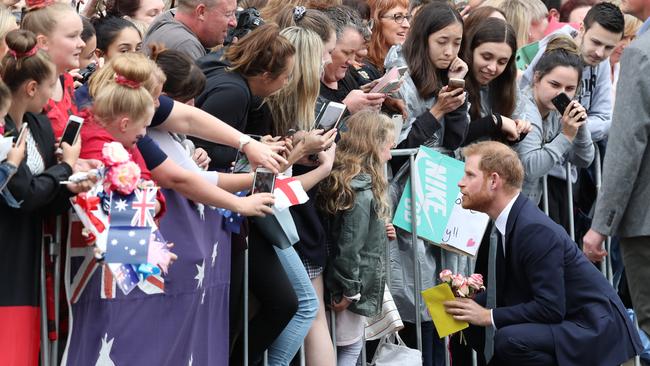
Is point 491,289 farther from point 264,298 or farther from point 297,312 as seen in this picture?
point 264,298

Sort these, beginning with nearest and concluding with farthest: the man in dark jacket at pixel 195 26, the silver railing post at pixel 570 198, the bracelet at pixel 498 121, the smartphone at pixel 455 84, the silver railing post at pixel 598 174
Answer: the man in dark jacket at pixel 195 26 < the smartphone at pixel 455 84 < the bracelet at pixel 498 121 < the silver railing post at pixel 570 198 < the silver railing post at pixel 598 174

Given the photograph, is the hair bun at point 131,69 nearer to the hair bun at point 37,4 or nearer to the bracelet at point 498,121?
the hair bun at point 37,4

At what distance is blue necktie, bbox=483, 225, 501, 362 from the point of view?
656cm

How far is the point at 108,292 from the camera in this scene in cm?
509

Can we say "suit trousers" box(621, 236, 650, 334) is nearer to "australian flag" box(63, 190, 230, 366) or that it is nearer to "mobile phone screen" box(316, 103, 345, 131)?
"mobile phone screen" box(316, 103, 345, 131)

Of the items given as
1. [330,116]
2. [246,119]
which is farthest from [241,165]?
[330,116]

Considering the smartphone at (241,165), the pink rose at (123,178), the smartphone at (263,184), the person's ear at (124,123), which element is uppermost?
the person's ear at (124,123)

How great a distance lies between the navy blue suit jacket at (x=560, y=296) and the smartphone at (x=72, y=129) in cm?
258

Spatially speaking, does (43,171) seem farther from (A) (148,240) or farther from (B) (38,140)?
(A) (148,240)

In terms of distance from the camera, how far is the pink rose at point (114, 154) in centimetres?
487

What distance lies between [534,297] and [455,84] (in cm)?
160

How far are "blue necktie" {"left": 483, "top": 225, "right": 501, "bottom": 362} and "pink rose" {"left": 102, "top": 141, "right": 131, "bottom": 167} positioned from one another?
95.0 inches

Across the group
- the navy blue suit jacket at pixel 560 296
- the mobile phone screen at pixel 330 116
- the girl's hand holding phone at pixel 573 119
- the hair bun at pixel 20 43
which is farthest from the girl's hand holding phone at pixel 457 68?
the hair bun at pixel 20 43

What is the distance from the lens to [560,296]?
6.34 meters
